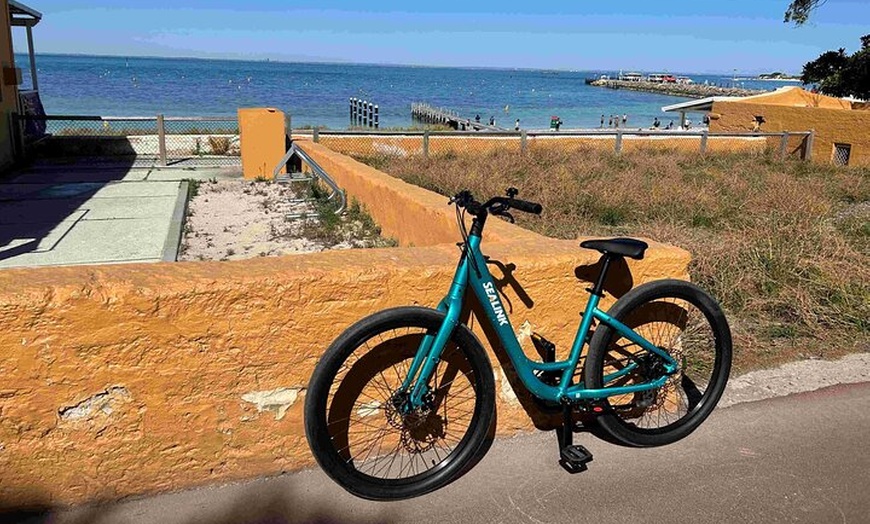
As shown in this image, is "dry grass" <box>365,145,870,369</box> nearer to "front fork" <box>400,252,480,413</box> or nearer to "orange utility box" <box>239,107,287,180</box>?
"orange utility box" <box>239,107,287,180</box>

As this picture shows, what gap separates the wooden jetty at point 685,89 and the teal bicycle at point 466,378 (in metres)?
110

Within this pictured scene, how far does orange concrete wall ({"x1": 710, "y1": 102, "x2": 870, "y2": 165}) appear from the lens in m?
17.0

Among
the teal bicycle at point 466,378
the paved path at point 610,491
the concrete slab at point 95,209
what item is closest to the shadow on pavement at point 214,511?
the paved path at point 610,491

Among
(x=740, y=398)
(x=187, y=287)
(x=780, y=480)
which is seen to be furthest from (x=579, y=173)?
(x=187, y=287)

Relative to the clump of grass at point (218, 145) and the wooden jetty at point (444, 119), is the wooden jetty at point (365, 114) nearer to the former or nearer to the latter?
the wooden jetty at point (444, 119)

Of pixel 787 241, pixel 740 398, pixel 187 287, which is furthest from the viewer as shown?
pixel 787 241

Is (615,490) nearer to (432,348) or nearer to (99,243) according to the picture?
(432,348)

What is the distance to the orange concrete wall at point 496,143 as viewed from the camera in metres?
15.2

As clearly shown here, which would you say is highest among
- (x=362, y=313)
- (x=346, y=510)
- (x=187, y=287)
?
(x=187, y=287)

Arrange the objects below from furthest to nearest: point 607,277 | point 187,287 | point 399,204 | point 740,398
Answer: point 399,204, point 740,398, point 607,277, point 187,287

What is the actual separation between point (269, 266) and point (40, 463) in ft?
3.86

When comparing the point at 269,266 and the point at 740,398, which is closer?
the point at 269,266

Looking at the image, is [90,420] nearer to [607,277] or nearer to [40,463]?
[40,463]

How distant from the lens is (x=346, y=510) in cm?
282
